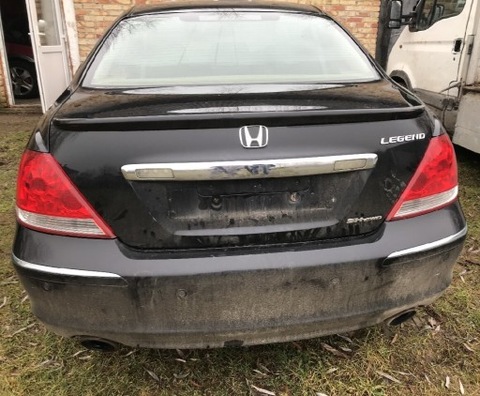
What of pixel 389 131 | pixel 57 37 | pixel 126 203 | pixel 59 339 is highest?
pixel 389 131

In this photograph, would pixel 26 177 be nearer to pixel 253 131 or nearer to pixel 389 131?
pixel 253 131

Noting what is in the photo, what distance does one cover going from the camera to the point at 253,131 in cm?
161

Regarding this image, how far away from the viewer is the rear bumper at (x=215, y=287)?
1.62m

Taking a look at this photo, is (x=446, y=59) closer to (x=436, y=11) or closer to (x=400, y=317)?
(x=436, y=11)

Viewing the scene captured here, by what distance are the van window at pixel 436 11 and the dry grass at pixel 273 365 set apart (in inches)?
131

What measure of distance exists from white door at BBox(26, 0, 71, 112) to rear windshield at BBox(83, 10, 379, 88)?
5.02m

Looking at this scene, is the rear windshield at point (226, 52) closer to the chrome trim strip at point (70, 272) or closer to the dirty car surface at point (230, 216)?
the dirty car surface at point (230, 216)

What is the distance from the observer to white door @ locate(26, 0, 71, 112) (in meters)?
6.99

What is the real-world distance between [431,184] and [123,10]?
20.5 ft

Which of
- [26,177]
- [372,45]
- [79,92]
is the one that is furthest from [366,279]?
[372,45]

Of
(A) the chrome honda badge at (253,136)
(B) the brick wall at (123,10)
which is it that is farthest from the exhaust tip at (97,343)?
(B) the brick wall at (123,10)

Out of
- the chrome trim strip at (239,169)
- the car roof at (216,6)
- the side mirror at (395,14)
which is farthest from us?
the side mirror at (395,14)

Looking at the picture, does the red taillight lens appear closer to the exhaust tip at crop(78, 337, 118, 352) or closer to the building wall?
the exhaust tip at crop(78, 337, 118, 352)

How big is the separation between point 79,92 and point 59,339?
1205 millimetres
